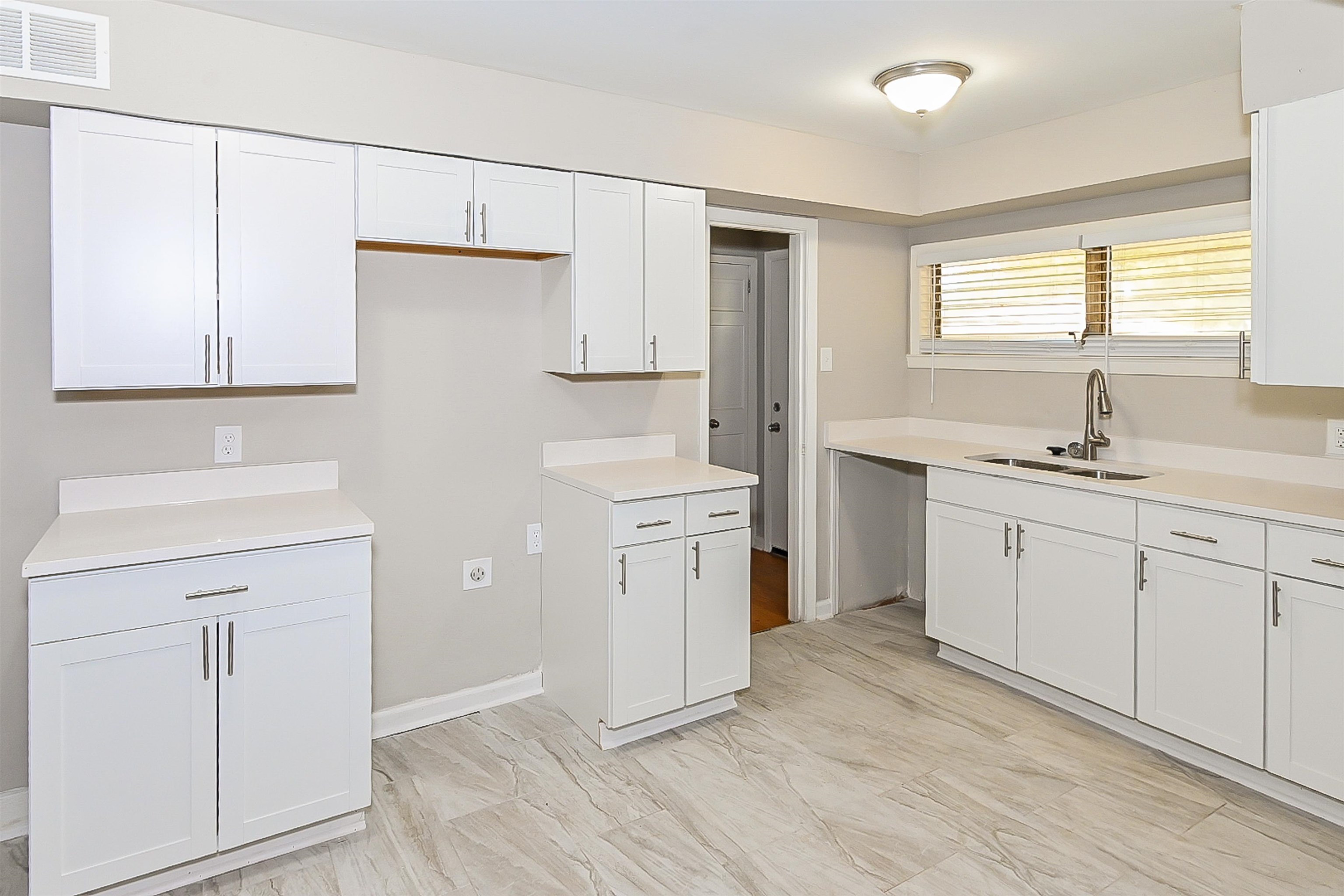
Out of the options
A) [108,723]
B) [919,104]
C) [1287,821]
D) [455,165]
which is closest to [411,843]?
[108,723]

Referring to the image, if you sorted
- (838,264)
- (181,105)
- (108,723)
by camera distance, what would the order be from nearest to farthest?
(108,723) → (181,105) → (838,264)

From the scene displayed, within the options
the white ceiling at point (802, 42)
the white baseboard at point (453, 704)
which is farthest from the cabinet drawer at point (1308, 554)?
the white baseboard at point (453, 704)

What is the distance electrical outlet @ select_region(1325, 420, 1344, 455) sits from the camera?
2.99 meters

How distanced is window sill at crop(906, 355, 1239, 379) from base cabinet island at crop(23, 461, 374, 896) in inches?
124

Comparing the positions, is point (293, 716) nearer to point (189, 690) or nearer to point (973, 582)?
point (189, 690)

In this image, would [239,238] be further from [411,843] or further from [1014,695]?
[1014,695]

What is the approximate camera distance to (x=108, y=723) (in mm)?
2105

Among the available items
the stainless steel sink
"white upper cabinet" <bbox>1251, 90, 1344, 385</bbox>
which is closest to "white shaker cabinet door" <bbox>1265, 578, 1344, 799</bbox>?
"white upper cabinet" <bbox>1251, 90, 1344, 385</bbox>

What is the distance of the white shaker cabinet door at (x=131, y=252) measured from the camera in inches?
90.4

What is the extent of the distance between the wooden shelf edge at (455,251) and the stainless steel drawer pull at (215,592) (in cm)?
120

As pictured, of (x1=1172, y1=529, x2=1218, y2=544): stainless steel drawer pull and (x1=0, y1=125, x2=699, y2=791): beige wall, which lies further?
(x1=1172, y1=529, x2=1218, y2=544): stainless steel drawer pull

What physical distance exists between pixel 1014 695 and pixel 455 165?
9.83 feet

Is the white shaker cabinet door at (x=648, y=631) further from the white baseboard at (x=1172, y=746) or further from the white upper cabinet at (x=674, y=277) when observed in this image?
the white baseboard at (x=1172, y=746)

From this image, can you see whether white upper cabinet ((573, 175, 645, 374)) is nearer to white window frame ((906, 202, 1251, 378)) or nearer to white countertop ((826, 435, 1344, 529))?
white countertop ((826, 435, 1344, 529))
